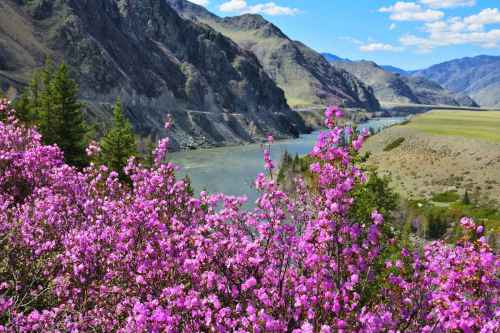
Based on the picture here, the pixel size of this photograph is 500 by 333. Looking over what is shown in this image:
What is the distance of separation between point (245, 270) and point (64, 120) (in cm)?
4521

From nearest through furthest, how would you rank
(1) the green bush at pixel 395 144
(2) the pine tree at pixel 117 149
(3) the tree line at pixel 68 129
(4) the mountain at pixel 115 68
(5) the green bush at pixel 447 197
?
(2) the pine tree at pixel 117 149, (3) the tree line at pixel 68 129, (5) the green bush at pixel 447 197, (1) the green bush at pixel 395 144, (4) the mountain at pixel 115 68

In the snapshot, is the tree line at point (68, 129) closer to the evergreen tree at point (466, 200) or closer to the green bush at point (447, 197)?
the evergreen tree at point (466, 200)

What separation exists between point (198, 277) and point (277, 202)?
7.08 feet

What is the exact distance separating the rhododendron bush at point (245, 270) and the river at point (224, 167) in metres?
58.1

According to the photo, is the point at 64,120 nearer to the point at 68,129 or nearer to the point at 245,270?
the point at 68,129

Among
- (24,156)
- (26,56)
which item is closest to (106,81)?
(26,56)

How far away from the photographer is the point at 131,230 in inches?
376

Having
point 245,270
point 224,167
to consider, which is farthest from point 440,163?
point 245,270

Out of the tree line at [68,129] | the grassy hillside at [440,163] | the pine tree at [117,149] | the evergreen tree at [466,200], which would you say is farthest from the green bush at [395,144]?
the pine tree at [117,149]

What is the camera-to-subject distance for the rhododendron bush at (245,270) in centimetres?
721

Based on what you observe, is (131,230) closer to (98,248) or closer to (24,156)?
(98,248)

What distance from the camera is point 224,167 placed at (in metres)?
109

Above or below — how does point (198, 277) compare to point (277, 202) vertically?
below

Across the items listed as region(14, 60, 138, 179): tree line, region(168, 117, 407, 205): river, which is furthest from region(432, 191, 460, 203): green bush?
region(14, 60, 138, 179): tree line
